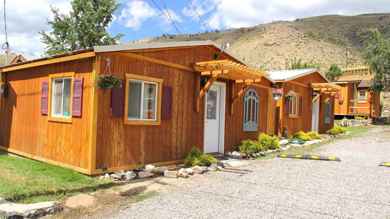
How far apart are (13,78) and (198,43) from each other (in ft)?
18.7

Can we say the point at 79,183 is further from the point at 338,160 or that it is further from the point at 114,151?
the point at 338,160

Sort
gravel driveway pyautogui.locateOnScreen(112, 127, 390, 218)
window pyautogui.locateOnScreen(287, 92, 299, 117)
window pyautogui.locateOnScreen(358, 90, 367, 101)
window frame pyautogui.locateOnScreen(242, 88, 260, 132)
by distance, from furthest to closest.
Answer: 1. window pyautogui.locateOnScreen(358, 90, 367, 101)
2. window pyautogui.locateOnScreen(287, 92, 299, 117)
3. window frame pyautogui.locateOnScreen(242, 88, 260, 132)
4. gravel driveway pyautogui.locateOnScreen(112, 127, 390, 218)

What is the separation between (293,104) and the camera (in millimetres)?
15984

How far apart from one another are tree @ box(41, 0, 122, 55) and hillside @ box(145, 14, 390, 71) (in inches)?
989

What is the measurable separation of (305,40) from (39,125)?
60.4 m

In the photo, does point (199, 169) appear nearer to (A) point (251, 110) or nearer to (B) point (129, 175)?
(B) point (129, 175)

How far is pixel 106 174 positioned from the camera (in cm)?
688

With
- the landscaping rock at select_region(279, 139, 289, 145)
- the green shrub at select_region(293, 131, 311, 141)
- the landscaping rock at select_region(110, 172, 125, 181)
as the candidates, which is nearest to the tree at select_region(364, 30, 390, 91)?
the green shrub at select_region(293, 131, 311, 141)

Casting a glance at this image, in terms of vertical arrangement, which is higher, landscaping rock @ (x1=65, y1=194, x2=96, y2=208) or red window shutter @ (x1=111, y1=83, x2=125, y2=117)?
red window shutter @ (x1=111, y1=83, x2=125, y2=117)

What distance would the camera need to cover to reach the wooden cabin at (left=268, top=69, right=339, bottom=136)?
14.7 metres

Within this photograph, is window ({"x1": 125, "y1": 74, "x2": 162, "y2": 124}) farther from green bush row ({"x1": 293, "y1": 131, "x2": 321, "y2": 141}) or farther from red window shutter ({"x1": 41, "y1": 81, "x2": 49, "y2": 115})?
green bush row ({"x1": 293, "y1": 131, "x2": 321, "y2": 141})

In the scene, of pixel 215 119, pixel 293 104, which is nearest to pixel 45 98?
pixel 215 119

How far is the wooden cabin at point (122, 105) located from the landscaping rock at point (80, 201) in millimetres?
1143

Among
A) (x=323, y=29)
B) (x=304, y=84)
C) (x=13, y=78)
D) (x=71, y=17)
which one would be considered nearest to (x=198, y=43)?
(x=13, y=78)
